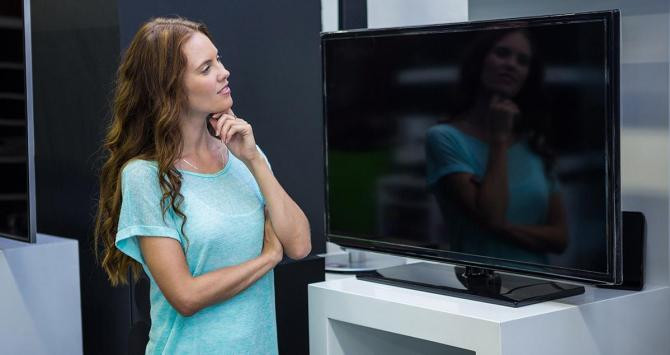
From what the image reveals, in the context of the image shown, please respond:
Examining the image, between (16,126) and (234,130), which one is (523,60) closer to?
(234,130)

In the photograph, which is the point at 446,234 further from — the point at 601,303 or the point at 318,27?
the point at 318,27

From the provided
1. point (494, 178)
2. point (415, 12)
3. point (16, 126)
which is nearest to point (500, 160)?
point (494, 178)

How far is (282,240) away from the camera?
2.18 meters

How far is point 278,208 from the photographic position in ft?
7.05

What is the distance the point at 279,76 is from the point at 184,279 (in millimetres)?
1161

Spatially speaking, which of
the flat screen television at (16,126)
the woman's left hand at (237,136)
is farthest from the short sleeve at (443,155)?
the flat screen television at (16,126)

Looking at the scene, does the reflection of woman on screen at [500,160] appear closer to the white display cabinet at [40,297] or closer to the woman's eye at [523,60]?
the woman's eye at [523,60]

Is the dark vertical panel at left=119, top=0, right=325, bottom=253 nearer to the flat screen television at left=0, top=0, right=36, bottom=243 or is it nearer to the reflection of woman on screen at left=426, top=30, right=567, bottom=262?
the flat screen television at left=0, top=0, right=36, bottom=243

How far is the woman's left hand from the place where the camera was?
213cm

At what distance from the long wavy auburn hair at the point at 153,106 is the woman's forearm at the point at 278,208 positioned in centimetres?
18

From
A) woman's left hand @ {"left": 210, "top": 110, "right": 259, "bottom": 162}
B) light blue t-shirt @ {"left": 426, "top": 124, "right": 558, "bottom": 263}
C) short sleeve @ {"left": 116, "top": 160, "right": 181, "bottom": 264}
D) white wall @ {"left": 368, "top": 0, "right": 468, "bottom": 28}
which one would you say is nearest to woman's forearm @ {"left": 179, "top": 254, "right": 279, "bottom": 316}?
short sleeve @ {"left": 116, "top": 160, "right": 181, "bottom": 264}

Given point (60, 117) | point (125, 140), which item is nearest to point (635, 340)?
point (125, 140)

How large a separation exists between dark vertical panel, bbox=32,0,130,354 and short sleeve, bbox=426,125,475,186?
90cm

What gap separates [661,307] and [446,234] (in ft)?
1.84
